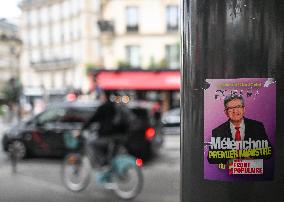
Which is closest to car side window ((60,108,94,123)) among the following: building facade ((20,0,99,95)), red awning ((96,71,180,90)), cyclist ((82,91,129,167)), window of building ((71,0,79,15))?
cyclist ((82,91,129,167))

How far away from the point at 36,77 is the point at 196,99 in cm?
6485

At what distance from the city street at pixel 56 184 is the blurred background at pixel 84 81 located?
0.02 m

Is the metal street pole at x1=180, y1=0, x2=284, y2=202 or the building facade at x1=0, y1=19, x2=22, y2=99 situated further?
the building facade at x1=0, y1=19, x2=22, y2=99

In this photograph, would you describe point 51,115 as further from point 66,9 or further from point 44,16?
point 44,16

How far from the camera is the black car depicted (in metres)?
11.1

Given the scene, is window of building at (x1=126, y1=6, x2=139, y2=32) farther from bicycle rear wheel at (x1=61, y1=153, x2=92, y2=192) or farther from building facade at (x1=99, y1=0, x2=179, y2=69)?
bicycle rear wheel at (x1=61, y1=153, x2=92, y2=192)

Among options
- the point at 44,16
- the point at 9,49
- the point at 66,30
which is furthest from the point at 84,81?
the point at 9,49

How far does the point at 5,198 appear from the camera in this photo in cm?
693

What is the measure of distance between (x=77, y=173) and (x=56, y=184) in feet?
2.49

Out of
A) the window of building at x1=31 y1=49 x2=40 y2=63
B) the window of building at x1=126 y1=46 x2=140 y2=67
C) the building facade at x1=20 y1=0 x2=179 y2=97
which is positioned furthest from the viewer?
the window of building at x1=31 y1=49 x2=40 y2=63

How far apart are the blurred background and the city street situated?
0.05 ft

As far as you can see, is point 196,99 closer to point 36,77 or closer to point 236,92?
point 236,92

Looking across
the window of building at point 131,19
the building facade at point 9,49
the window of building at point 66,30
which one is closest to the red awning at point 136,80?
the window of building at point 131,19

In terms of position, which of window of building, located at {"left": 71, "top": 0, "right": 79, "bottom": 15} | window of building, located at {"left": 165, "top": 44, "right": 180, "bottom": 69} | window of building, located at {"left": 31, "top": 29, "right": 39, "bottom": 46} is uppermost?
window of building, located at {"left": 71, "top": 0, "right": 79, "bottom": 15}
